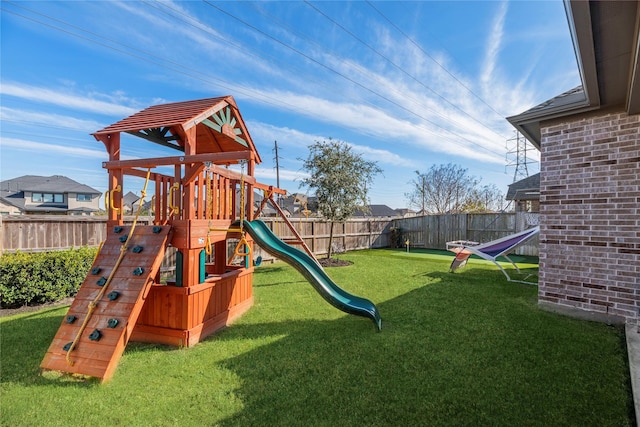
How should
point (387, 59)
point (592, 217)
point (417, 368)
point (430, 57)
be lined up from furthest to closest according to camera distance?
point (430, 57)
point (387, 59)
point (592, 217)
point (417, 368)

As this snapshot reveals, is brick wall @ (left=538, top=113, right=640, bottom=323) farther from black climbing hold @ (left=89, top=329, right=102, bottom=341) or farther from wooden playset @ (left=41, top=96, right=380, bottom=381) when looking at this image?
black climbing hold @ (left=89, top=329, right=102, bottom=341)

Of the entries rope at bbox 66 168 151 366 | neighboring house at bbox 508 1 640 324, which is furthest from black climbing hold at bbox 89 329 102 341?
neighboring house at bbox 508 1 640 324

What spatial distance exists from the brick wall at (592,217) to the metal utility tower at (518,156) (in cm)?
2297

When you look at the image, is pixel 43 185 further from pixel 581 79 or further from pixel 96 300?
pixel 581 79

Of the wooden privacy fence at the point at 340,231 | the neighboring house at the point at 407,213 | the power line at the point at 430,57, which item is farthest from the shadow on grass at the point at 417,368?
the neighboring house at the point at 407,213

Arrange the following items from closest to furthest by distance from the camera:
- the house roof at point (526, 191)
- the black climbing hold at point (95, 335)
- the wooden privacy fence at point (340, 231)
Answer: the black climbing hold at point (95, 335) → the wooden privacy fence at point (340, 231) → the house roof at point (526, 191)

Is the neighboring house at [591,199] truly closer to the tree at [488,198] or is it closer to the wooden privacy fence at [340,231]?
the wooden privacy fence at [340,231]

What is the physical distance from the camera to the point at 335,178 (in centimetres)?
963

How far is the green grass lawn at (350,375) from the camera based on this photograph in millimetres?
2102

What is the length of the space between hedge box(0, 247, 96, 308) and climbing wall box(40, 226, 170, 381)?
2.34m

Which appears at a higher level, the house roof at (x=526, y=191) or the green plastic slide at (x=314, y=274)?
the house roof at (x=526, y=191)

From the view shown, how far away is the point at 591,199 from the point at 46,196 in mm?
41760

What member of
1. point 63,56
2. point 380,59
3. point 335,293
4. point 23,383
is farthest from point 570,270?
point 63,56

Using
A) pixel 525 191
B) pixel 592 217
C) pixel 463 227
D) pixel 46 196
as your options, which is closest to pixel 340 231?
pixel 463 227
